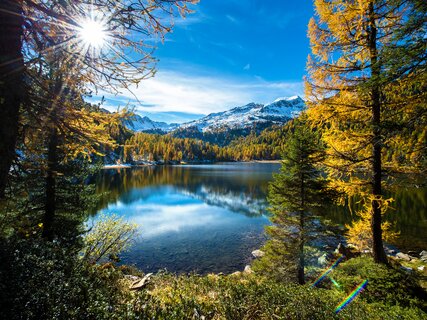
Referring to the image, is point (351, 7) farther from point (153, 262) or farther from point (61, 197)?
point (153, 262)

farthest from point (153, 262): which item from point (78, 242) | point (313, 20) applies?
point (313, 20)

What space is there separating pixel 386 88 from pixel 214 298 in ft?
31.2

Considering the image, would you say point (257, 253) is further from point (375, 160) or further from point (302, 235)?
point (375, 160)

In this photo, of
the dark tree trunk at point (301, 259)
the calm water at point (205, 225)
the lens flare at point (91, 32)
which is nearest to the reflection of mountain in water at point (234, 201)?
the calm water at point (205, 225)

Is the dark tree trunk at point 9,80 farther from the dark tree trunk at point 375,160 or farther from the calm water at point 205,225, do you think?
the calm water at point 205,225

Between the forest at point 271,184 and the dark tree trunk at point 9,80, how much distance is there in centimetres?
2

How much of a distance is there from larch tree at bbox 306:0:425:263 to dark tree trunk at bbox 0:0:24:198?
9248mm

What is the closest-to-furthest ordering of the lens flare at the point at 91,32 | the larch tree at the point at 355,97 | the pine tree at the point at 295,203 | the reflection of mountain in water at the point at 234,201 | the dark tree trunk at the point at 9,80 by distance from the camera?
the dark tree trunk at the point at 9,80, the lens flare at the point at 91,32, the larch tree at the point at 355,97, the pine tree at the point at 295,203, the reflection of mountain in water at the point at 234,201

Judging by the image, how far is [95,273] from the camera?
20.9 ft

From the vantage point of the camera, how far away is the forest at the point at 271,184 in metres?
4.02

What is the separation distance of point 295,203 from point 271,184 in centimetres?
177

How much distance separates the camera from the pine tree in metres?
12.5

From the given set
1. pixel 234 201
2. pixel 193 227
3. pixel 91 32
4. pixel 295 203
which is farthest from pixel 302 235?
pixel 234 201

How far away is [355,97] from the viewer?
8797mm
